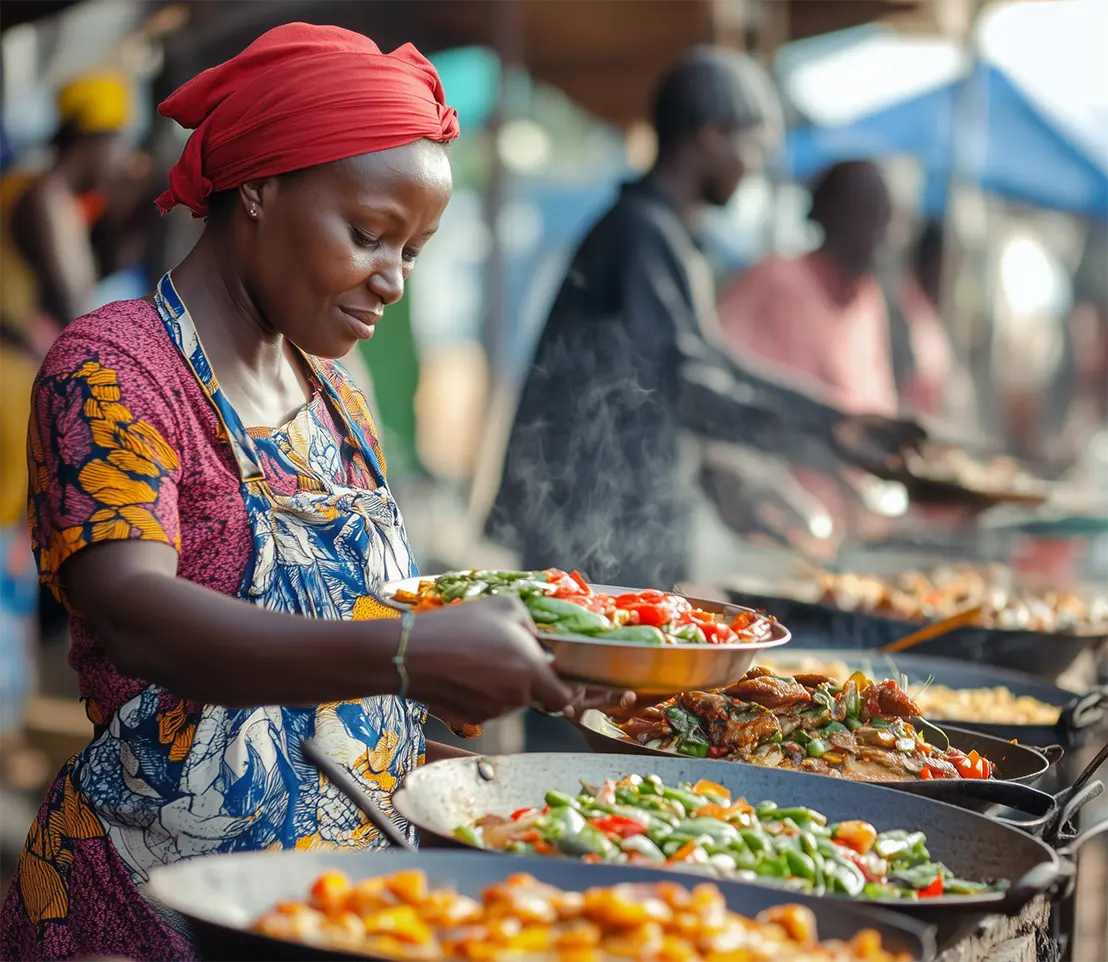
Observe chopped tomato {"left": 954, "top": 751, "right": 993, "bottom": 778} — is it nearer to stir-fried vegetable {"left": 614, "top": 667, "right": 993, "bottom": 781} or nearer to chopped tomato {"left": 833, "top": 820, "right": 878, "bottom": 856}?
stir-fried vegetable {"left": 614, "top": 667, "right": 993, "bottom": 781}

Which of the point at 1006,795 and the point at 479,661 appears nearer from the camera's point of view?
the point at 479,661

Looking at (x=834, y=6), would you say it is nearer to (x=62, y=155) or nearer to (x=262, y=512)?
(x=62, y=155)

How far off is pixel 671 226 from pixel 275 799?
3.15 meters

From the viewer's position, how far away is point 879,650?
12.1 ft

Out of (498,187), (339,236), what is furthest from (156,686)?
(498,187)

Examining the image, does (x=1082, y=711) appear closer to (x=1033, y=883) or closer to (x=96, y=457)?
(x=1033, y=883)

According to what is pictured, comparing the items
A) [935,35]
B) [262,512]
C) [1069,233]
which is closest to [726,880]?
[262,512]

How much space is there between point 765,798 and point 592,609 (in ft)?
1.52

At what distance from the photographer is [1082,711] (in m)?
2.83

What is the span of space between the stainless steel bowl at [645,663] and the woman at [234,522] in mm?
66

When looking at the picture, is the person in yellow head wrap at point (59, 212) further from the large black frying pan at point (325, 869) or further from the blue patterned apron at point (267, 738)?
the large black frying pan at point (325, 869)

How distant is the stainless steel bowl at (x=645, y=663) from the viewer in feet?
5.35

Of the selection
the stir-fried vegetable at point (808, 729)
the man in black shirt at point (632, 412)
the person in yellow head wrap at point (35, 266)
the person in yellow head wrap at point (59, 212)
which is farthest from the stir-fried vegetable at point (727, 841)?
the person in yellow head wrap at point (59, 212)

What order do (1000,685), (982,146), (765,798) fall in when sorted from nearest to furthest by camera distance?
(765,798) → (1000,685) → (982,146)
